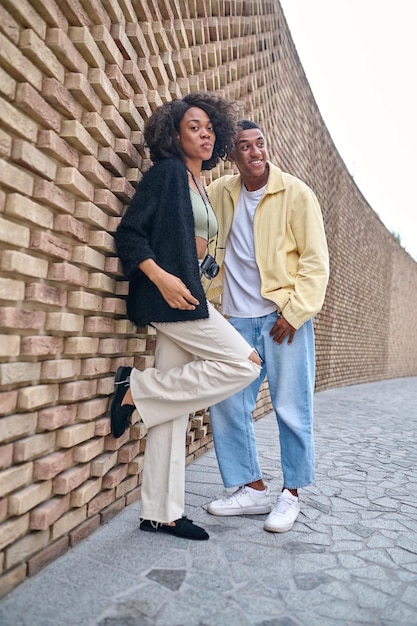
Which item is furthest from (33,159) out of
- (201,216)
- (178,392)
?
(178,392)

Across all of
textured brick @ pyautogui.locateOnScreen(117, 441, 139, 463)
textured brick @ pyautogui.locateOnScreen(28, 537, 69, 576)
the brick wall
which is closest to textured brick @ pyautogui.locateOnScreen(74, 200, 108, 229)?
the brick wall

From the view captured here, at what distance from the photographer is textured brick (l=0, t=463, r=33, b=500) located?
5.11 ft

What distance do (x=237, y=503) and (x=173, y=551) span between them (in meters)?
0.57

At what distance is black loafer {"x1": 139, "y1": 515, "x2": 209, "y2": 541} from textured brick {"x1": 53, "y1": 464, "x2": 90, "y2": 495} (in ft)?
1.14

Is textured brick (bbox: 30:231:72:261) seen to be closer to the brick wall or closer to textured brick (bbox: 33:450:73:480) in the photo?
the brick wall

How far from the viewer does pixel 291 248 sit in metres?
2.64

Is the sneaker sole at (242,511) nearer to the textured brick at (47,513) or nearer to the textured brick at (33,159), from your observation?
the textured brick at (47,513)

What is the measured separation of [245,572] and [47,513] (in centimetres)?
70

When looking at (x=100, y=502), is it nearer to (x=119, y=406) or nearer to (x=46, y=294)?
(x=119, y=406)

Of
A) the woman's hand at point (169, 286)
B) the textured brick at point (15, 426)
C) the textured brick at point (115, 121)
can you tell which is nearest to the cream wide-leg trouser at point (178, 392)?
the woman's hand at point (169, 286)

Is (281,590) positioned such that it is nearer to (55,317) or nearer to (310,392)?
(310,392)

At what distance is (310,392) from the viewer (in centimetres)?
259

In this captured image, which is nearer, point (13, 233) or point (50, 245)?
point (13, 233)

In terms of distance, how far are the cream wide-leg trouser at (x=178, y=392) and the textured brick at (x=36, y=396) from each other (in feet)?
1.46
